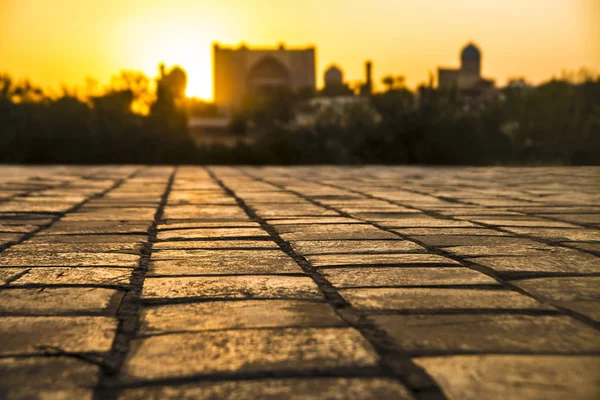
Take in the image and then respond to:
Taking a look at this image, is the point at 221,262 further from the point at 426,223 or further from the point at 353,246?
the point at 426,223

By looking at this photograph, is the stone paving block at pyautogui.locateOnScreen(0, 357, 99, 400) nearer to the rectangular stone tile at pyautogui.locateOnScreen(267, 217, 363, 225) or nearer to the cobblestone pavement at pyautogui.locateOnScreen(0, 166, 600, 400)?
the cobblestone pavement at pyautogui.locateOnScreen(0, 166, 600, 400)

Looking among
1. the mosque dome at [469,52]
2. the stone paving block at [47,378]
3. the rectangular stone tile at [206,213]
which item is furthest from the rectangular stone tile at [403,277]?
the mosque dome at [469,52]

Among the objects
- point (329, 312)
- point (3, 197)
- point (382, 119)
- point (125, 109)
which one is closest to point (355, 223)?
point (329, 312)

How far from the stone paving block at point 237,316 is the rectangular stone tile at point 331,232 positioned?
1.23m

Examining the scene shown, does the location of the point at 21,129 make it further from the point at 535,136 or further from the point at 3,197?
the point at 535,136

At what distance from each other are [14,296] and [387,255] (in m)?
1.33

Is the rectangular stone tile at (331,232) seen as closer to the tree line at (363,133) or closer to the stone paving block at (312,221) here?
the stone paving block at (312,221)

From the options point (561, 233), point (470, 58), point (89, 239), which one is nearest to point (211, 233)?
point (89, 239)

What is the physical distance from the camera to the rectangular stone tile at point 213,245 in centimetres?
293

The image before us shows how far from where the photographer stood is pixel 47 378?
1.38m

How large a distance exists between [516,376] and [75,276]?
4.94 ft

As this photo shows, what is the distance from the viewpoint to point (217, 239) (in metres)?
3.18

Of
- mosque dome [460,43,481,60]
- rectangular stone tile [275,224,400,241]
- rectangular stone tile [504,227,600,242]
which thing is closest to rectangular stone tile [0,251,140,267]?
rectangular stone tile [275,224,400,241]

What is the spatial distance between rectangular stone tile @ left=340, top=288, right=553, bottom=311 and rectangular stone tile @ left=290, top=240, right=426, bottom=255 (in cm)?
71
